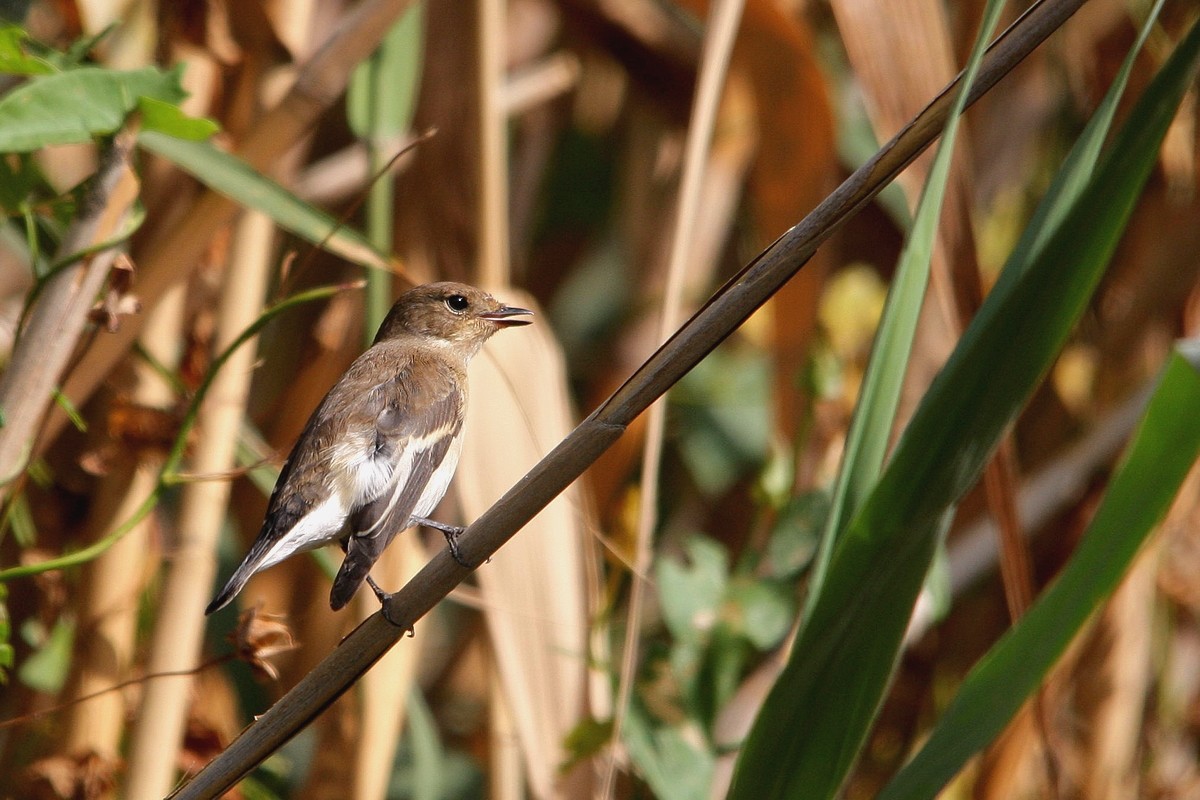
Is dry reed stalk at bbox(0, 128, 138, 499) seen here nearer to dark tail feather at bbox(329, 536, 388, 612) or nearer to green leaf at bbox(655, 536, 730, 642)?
dark tail feather at bbox(329, 536, 388, 612)

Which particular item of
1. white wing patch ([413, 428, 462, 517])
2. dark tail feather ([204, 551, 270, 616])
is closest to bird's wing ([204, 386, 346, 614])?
dark tail feather ([204, 551, 270, 616])

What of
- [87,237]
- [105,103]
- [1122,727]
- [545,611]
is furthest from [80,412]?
[1122,727]

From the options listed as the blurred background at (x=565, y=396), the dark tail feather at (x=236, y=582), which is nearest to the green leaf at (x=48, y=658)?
the blurred background at (x=565, y=396)

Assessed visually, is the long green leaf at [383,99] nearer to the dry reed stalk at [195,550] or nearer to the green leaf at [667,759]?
the dry reed stalk at [195,550]

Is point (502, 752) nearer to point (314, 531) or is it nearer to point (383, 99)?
point (314, 531)

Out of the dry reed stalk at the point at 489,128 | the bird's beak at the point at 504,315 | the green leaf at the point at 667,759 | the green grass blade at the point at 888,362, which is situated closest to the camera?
the green grass blade at the point at 888,362

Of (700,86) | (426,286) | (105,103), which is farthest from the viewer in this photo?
(426,286)

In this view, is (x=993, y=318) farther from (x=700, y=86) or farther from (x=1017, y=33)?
(x=700, y=86)
